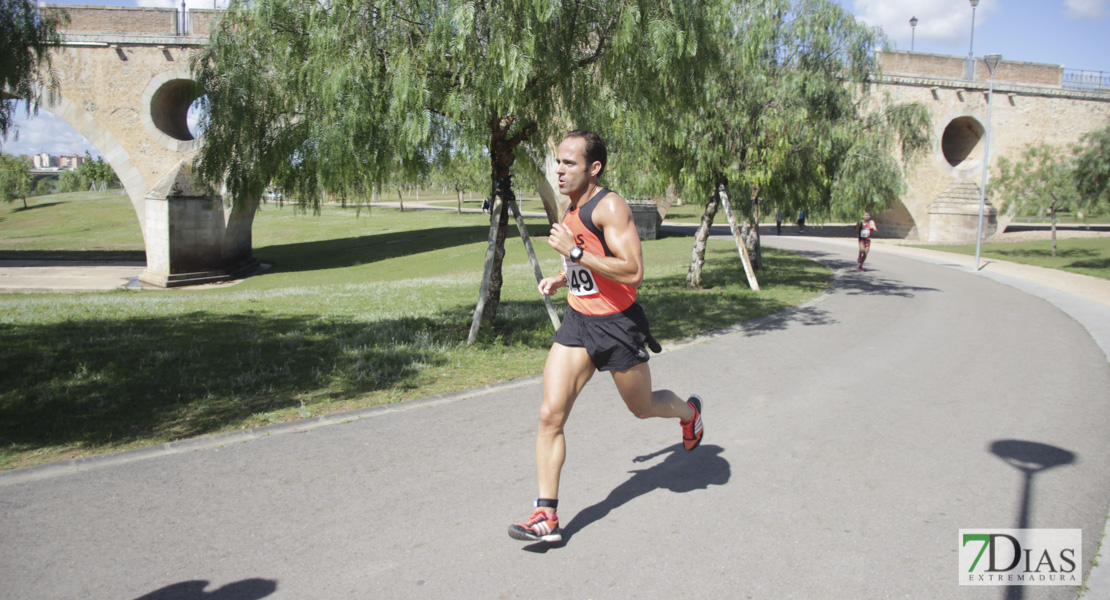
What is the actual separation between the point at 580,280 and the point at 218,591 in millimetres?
2299

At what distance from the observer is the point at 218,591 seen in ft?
10.1

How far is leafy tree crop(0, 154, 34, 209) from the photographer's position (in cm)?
5128

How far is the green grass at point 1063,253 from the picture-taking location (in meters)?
20.7

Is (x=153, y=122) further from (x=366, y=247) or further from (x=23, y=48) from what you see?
(x=23, y=48)

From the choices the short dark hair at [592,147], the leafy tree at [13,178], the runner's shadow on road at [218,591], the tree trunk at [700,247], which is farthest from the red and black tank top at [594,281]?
the leafy tree at [13,178]

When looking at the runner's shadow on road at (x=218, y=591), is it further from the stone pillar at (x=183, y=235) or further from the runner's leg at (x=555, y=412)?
the stone pillar at (x=183, y=235)

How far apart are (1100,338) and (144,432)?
1176 cm

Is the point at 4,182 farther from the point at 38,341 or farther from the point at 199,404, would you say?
the point at 199,404

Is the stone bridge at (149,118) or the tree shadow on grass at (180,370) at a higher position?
the stone bridge at (149,118)

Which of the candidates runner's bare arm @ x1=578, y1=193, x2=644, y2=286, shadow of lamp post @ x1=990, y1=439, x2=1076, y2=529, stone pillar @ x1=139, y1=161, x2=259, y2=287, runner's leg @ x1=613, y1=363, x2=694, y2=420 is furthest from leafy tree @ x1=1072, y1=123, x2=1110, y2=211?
stone pillar @ x1=139, y1=161, x2=259, y2=287

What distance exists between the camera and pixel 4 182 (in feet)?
169

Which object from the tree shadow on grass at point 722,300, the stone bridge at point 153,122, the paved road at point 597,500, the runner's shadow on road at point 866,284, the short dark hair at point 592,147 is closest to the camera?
the paved road at point 597,500

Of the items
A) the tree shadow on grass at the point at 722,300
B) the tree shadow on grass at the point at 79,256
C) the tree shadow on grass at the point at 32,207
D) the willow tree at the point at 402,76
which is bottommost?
the tree shadow on grass at the point at 79,256

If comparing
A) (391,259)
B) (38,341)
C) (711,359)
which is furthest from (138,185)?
(711,359)
